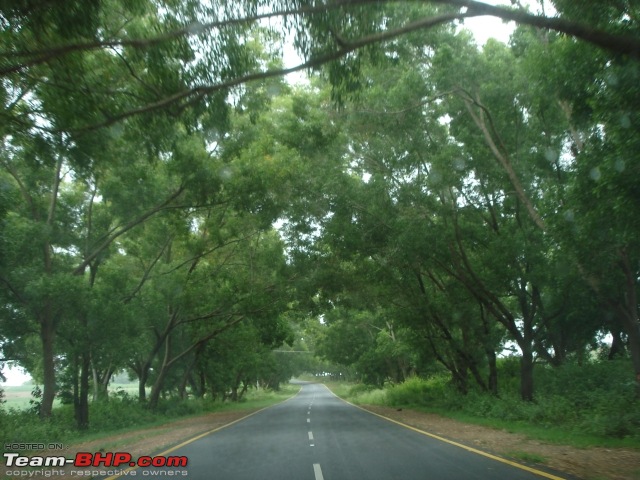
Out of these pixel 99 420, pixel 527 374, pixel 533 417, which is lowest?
pixel 533 417

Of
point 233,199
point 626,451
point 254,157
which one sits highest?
point 254,157

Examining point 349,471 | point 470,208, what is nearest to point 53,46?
point 349,471

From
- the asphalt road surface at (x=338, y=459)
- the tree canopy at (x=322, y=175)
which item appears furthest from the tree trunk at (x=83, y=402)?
the asphalt road surface at (x=338, y=459)

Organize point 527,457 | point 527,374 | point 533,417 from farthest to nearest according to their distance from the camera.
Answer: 1. point 527,374
2. point 533,417
3. point 527,457

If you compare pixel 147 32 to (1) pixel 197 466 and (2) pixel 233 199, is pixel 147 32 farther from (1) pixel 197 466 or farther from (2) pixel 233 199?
(2) pixel 233 199

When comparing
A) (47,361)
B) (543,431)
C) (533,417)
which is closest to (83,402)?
(47,361)

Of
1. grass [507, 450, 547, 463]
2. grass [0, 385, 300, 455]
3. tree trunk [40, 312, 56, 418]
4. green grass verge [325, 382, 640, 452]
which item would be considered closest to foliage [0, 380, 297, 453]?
grass [0, 385, 300, 455]

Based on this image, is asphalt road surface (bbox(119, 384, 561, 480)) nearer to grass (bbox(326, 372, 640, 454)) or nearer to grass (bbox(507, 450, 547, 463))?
grass (bbox(507, 450, 547, 463))

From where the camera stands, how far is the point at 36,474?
9.39 metres

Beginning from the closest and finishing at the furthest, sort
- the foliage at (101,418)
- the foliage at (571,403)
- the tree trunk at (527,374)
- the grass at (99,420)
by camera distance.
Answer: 1. the foliage at (571,403)
2. the grass at (99,420)
3. the foliage at (101,418)
4. the tree trunk at (527,374)

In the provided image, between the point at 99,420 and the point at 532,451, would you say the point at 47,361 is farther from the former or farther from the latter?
the point at 532,451

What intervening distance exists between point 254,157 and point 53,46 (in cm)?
1172

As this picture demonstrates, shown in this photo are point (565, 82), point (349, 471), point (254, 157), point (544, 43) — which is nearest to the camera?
point (349, 471)

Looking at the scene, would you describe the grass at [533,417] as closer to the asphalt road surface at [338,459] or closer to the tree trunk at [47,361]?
the asphalt road surface at [338,459]
